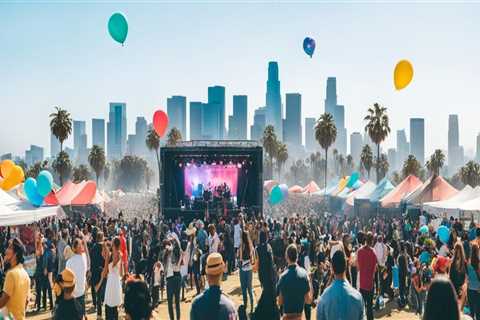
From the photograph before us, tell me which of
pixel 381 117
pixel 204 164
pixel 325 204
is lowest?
pixel 325 204

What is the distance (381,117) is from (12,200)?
46907 millimetres

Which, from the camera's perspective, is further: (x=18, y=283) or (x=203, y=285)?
(x=203, y=285)

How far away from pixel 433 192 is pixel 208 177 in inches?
515

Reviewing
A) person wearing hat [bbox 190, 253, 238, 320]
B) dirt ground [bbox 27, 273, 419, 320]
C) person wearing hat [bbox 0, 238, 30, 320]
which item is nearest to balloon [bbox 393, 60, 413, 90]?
dirt ground [bbox 27, 273, 419, 320]

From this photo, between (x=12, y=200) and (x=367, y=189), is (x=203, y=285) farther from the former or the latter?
(x=367, y=189)

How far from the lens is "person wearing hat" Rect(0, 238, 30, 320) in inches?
260

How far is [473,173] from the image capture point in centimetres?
7388

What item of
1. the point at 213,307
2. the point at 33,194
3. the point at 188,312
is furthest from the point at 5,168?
the point at 213,307

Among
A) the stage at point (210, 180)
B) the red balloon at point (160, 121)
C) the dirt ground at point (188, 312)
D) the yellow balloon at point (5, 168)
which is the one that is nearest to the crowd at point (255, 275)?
the dirt ground at point (188, 312)

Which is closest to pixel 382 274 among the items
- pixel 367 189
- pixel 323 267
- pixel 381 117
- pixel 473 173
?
pixel 323 267

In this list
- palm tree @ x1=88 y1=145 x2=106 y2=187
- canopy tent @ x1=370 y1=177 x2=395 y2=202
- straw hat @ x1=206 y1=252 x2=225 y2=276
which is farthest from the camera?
palm tree @ x1=88 y1=145 x2=106 y2=187

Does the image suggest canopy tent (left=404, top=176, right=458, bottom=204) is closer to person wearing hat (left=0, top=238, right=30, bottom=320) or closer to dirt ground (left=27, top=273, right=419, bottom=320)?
dirt ground (left=27, top=273, right=419, bottom=320)

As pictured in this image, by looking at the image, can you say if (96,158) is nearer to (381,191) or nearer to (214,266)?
(381,191)

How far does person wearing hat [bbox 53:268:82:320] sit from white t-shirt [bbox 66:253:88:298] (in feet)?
10.7
